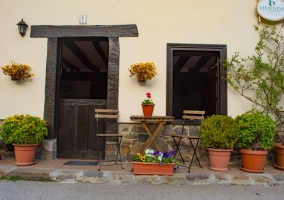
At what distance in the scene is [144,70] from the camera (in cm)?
407

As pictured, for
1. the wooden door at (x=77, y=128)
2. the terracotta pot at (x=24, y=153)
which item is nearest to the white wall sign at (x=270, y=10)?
the wooden door at (x=77, y=128)

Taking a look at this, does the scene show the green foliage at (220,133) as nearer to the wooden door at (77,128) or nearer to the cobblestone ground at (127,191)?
the cobblestone ground at (127,191)

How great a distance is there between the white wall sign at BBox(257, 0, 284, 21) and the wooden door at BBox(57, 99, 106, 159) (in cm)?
310

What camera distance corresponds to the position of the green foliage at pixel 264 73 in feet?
13.8

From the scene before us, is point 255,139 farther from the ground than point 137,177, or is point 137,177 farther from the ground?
point 255,139

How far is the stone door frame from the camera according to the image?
4.30m

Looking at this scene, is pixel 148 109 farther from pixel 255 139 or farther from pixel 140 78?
pixel 255 139

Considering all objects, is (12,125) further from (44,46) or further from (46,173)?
(44,46)

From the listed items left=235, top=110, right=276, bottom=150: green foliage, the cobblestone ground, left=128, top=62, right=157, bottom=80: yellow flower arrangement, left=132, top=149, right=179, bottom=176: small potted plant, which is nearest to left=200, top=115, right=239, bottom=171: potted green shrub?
left=235, top=110, right=276, bottom=150: green foliage

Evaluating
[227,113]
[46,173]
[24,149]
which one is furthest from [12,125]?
[227,113]

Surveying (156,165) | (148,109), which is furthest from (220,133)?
(148,109)

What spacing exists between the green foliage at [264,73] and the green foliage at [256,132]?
59cm

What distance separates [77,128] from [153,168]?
5.79 feet

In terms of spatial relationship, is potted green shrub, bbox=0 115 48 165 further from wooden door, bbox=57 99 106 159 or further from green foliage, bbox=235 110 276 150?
green foliage, bbox=235 110 276 150
